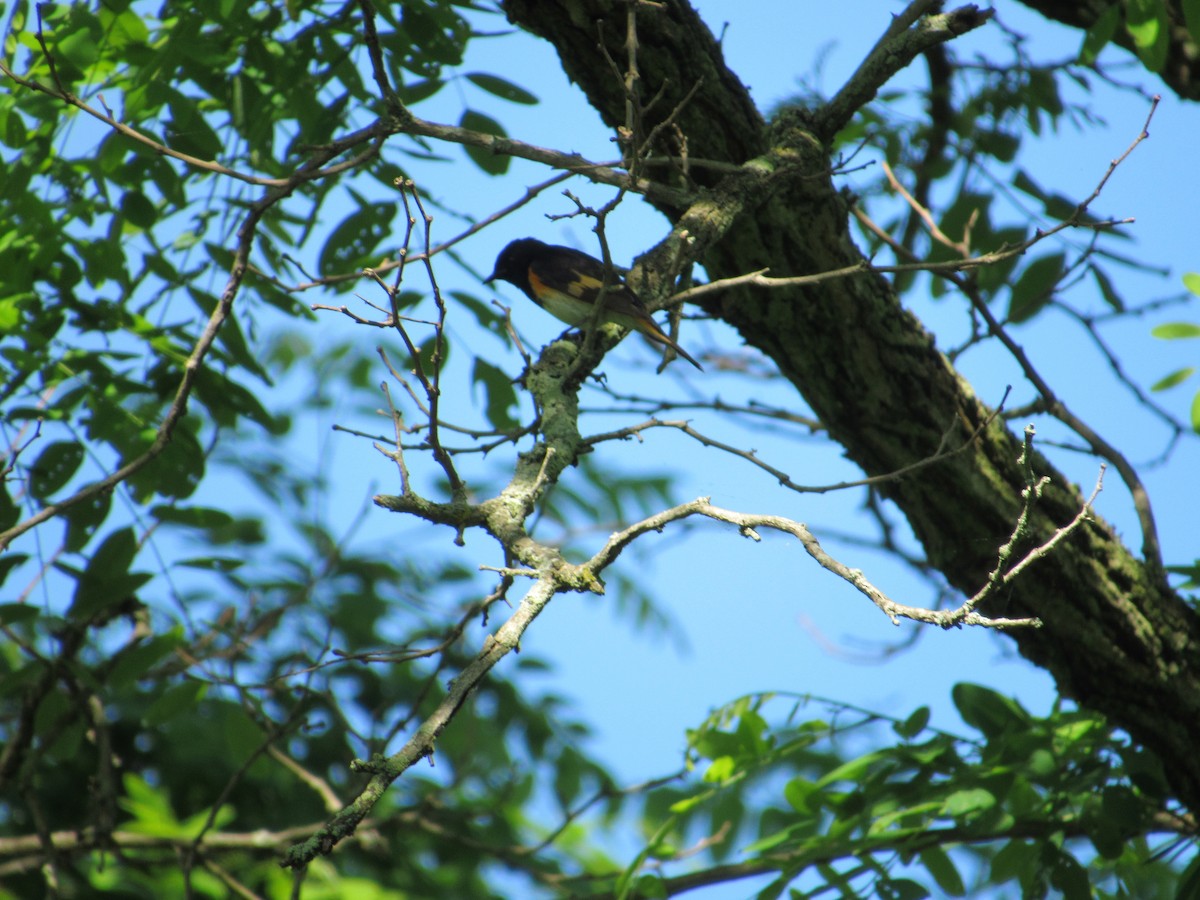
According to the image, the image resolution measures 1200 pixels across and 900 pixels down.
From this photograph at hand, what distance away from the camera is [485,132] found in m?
3.78

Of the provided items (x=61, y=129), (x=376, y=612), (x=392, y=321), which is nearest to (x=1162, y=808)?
A: (x=392, y=321)

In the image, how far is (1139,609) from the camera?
3.70 meters

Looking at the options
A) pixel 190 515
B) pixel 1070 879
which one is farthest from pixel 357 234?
pixel 1070 879

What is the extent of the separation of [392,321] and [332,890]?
361 centimetres

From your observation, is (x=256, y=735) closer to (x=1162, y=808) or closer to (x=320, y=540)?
(x=320, y=540)

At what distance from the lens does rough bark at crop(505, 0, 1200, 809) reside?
3479 millimetres

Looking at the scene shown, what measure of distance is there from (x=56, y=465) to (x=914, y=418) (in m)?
3.14

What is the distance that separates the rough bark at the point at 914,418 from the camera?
11.4 ft

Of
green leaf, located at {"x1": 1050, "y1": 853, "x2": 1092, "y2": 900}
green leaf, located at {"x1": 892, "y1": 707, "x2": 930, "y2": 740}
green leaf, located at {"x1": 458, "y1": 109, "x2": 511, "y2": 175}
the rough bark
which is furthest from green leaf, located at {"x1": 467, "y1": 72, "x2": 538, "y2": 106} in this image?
green leaf, located at {"x1": 1050, "y1": 853, "x2": 1092, "y2": 900}

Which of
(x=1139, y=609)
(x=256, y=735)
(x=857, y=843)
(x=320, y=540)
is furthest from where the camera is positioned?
(x=320, y=540)

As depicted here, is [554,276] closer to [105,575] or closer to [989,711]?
[105,575]

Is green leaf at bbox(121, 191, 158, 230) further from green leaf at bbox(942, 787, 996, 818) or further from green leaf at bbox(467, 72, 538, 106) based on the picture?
green leaf at bbox(942, 787, 996, 818)

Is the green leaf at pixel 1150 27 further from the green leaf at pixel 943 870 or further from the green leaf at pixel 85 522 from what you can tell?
the green leaf at pixel 85 522

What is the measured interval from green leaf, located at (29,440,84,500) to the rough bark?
2.24 m
